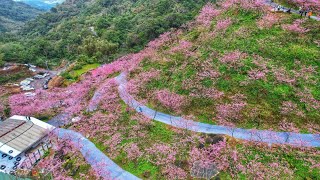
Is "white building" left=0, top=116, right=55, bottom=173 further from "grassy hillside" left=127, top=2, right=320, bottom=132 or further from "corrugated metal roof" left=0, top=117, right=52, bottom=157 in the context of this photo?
"grassy hillside" left=127, top=2, right=320, bottom=132

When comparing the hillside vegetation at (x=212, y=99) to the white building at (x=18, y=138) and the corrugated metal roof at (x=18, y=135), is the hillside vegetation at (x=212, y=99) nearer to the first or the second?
the white building at (x=18, y=138)

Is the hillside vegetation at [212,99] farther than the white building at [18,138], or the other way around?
the white building at [18,138]

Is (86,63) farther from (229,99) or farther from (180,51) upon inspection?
(229,99)

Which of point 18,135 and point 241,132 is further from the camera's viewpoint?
point 18,135

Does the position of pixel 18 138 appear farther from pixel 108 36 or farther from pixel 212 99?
pixel 108 36

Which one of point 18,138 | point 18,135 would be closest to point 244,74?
point 18,138

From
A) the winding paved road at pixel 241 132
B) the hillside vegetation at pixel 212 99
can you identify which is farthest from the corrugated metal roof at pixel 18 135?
the winding paved road at pixel 241 132

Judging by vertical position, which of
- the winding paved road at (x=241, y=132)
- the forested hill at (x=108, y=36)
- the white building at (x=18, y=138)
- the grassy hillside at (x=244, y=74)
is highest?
the grassy hillside at (x=244, y=74)

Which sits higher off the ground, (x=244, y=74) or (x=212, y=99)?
(x=244, y=74)

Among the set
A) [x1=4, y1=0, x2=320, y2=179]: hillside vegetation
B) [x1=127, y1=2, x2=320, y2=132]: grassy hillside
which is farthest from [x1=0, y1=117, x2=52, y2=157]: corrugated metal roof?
[x1=127, y1=2, x2=320, y2=132]: grassy hillside

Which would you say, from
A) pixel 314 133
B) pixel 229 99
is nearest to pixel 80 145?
pixel 229 99
